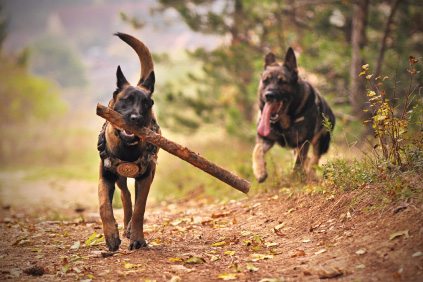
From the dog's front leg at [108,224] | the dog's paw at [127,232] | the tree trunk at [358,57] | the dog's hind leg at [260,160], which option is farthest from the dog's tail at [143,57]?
the tree trunk at [358,57]

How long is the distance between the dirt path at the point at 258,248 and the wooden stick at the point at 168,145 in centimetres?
70

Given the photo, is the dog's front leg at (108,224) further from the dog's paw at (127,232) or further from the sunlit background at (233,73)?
the sunlit background at (233,73)

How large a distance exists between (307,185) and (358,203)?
1476 millimetres

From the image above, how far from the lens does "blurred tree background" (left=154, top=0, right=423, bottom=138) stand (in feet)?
36.6

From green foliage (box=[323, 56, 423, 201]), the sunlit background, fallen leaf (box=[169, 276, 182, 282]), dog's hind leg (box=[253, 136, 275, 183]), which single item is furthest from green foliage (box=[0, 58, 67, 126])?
fallen leaf (box=[169, 276, 182, 282])

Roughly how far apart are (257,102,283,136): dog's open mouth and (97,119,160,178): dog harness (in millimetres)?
2242

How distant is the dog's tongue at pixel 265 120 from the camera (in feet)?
21.9

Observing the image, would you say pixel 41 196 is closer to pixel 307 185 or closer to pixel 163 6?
pixel 163 6

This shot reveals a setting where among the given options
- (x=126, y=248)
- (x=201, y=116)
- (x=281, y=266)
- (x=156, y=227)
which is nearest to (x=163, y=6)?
(x=201, y=116)

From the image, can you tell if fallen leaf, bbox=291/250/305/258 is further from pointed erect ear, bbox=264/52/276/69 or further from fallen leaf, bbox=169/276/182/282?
pointed erect ear, bbox=264/52/276/69

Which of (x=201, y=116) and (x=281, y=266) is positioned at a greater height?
(x=201, y=116)

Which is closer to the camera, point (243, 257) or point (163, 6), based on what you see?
point (243, 257)

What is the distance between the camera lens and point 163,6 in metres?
15.2

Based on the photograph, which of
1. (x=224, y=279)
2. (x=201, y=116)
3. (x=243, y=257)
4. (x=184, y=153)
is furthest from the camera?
(x=201, y=116)
